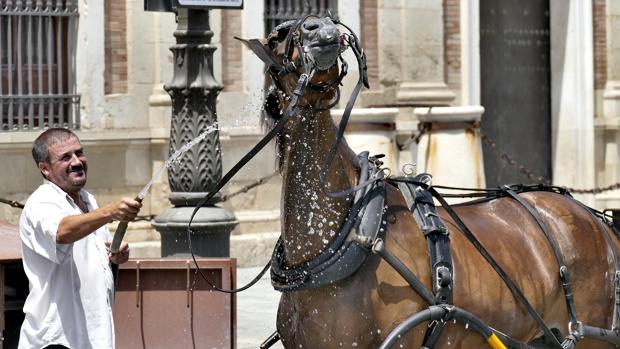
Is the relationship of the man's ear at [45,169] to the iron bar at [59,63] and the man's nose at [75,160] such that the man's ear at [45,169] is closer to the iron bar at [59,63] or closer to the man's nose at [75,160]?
the man's nose at [75,160]

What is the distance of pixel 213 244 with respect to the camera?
990 centimetres

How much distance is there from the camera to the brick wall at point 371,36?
1712cm

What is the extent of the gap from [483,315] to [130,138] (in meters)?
9.05

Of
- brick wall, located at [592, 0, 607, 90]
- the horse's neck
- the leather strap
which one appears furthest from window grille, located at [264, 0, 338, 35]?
the horse's neck

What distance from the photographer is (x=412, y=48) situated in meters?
17.4

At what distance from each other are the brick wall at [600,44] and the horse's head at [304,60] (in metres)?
13.3

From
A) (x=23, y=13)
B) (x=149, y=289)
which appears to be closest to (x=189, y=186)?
(x=149, y=289)

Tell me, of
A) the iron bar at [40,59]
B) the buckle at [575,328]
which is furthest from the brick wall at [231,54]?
the buckle at [575,328]

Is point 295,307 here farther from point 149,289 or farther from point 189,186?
point 189,186

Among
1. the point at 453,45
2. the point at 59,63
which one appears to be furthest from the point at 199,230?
the point at 453,45

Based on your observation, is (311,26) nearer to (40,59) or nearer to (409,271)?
(409,271)

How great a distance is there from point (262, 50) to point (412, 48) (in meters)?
11.3

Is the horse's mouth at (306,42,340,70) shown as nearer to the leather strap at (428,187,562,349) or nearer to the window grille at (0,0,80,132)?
the leather strap at (428,187,562,349)

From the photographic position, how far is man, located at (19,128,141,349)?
6367mm
